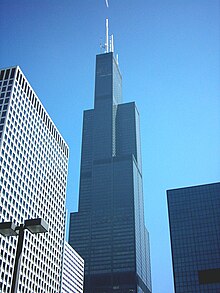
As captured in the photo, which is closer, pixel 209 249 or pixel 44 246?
pixel 44 246

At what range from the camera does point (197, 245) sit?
186m

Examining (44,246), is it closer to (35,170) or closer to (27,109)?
(35,170)

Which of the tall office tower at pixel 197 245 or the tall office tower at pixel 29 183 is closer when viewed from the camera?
the tall office tower at pixel 29 183

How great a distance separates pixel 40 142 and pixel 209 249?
101m

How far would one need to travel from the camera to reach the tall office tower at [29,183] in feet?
369

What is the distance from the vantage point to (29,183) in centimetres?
12925

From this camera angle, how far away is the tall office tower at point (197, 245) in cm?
17550

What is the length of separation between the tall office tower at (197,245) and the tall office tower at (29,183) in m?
65.4

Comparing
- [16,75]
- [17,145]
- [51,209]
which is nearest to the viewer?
[17,145]

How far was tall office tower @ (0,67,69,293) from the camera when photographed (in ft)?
369

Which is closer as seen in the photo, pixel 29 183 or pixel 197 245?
pixel 29 183

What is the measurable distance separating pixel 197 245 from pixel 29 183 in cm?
9876

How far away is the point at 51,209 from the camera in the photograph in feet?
474

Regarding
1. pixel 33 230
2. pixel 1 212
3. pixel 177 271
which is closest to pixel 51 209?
pixel 1 212
